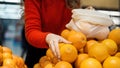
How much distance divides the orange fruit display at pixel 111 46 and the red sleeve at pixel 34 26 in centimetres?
29

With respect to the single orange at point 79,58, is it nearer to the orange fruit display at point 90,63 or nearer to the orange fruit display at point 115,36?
the orange fruit display at point 90,63

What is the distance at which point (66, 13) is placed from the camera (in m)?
1.58

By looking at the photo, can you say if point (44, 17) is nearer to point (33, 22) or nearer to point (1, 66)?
point (33, 22)

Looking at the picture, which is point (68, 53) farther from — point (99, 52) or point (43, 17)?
point (43, 17)

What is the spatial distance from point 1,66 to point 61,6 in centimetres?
63

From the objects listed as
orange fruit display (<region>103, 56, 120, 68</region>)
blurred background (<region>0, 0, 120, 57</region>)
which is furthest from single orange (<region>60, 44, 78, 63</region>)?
blurred background (<region>0, 0, 120, 57</region>)

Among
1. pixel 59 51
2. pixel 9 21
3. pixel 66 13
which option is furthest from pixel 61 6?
pixel 9 21

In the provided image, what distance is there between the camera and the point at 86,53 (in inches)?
44.2

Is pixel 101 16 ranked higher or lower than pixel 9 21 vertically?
higher

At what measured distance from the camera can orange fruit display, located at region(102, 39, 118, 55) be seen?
1.08 meters

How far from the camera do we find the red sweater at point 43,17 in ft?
4.30

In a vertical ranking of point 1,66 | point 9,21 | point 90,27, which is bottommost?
point 9,21

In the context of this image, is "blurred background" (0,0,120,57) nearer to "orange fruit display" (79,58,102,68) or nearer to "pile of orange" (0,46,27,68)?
"pile of orange" (0,46,27,68)

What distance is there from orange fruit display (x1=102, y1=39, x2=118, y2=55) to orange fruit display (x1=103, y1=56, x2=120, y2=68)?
6cm
